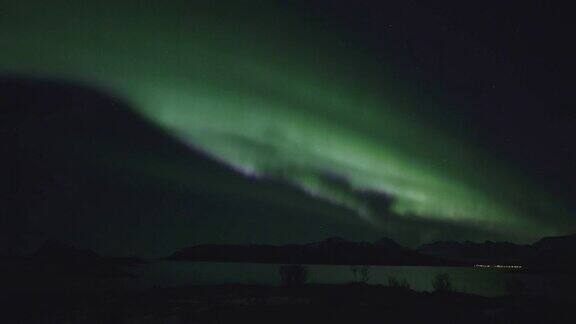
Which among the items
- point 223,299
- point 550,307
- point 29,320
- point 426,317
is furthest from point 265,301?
point 550,307

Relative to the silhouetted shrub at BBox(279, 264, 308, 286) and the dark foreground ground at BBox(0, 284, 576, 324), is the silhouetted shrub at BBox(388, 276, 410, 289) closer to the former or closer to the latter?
the dark foreground ground at BBox(0, 284, 576, 324)

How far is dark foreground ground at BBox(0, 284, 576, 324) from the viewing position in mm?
27533

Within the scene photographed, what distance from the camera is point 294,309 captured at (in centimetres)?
3278

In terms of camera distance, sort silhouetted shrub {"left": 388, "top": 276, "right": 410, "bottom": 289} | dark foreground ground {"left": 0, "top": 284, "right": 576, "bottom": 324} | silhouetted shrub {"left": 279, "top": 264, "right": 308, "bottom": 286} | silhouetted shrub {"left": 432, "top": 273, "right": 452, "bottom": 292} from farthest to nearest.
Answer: silhouetted shrub {"left": 279, "top": 264, "right": 308, "bottom": 286}
silhouetted shrub {"left": 432, "top": 273, "right": 452, "bottom": 292}
silhouetted shrub {"left": 388, "top": 276, "right": 410, "bottom": 289}
dark foreground ground {"left": 0, "top": 284, "right": 576, "bottom": 324}

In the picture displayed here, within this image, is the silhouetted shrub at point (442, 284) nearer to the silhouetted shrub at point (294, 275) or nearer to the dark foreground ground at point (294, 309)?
the dark foreground ground at point (294, 309)

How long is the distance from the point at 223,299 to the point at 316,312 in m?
11.3

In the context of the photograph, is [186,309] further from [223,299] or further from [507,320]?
[507,320]

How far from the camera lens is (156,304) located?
119ft

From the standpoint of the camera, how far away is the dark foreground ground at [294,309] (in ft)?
90.3

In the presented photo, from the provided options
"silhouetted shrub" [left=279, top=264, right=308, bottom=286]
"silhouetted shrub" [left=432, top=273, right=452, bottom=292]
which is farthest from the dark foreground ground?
"silhouetted shrub" [left=279, top=264, right=308, bottom=286]

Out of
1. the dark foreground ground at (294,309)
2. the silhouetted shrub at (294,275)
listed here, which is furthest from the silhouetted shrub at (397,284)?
the silhouetted shrub at (294,275)

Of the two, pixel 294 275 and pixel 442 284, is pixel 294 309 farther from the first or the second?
pixel 442 284

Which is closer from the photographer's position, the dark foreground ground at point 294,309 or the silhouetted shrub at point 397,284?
the dark foreground ground at point 294,309

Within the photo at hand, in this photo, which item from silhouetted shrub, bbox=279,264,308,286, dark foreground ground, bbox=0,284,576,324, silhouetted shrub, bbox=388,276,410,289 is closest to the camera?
dark foreground ground, bbox=0,284,576,324
